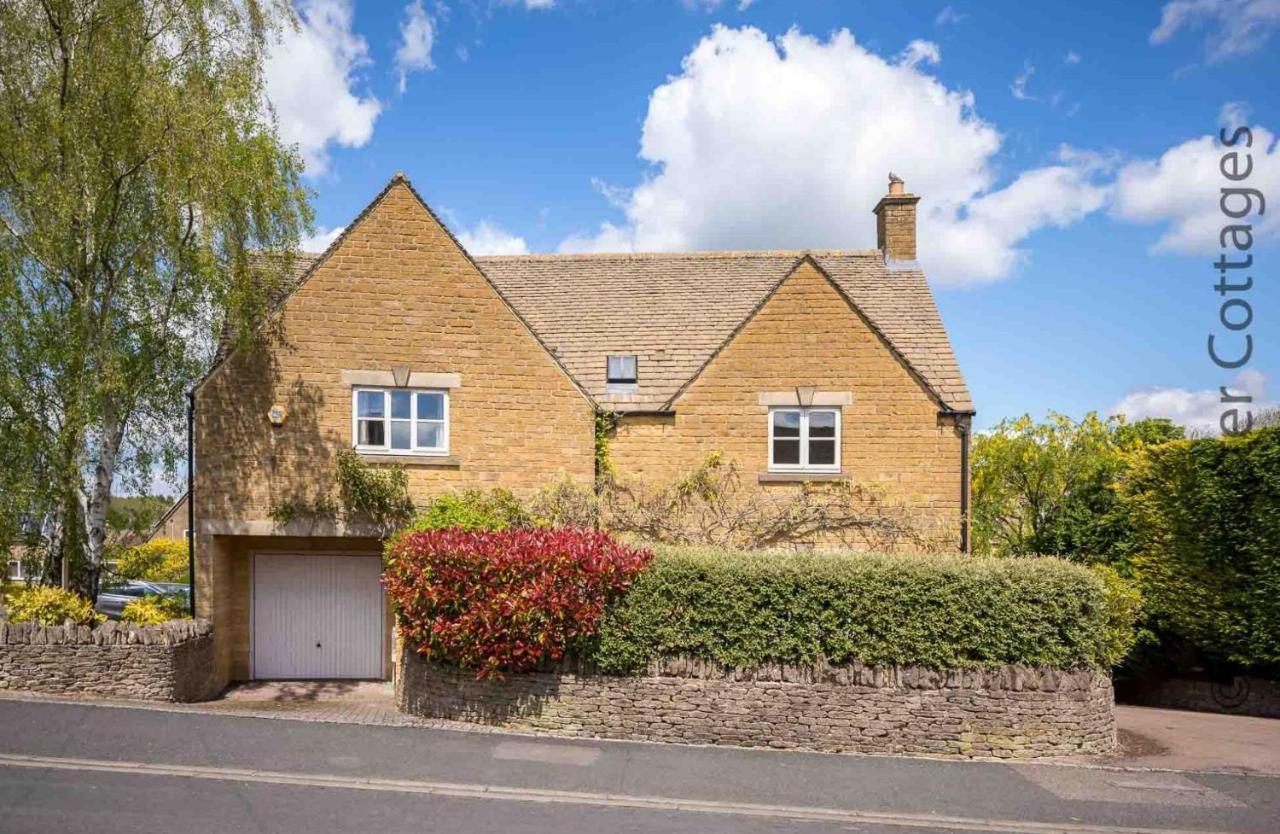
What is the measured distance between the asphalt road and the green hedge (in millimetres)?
1260

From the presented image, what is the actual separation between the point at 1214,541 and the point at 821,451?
6.74 meters

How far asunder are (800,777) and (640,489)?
7.25 m

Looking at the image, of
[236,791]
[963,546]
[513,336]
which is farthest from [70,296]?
[963,546]

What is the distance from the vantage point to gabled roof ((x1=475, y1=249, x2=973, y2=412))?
1708 centimetres

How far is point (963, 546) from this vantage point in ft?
51.3

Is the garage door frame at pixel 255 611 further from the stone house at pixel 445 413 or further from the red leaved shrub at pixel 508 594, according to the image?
the red leaved shrub at pixel 508 594

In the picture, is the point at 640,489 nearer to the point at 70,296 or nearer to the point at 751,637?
the point at 751,637

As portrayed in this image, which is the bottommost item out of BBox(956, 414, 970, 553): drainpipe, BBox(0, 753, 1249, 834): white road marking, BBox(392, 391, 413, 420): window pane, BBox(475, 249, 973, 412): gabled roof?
BBox(0, 753, 1249, 834): white road marking

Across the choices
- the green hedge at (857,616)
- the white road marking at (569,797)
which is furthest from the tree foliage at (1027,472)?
the white road marking at (569,797)

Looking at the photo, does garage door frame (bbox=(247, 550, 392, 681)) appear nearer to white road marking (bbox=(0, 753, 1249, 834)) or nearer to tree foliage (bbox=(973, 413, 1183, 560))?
white road marking (bbox=(0, 753, 1249, 834))

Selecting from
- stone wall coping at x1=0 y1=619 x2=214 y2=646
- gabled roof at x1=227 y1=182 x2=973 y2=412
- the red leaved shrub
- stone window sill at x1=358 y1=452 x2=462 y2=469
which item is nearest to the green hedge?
the red leaved shrub

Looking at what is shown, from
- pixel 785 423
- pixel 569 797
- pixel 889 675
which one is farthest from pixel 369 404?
pixel 889 675

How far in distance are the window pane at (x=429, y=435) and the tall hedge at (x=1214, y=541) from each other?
42.4 ft

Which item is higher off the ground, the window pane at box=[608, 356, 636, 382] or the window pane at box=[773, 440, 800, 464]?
the window pane at box=[608, 356, 636, 382]
